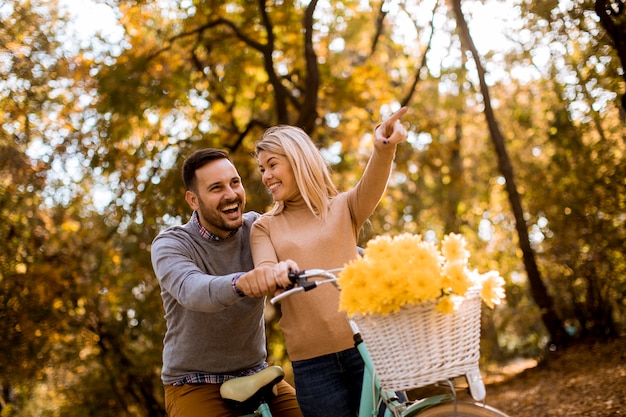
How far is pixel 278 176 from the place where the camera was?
3.06 metres

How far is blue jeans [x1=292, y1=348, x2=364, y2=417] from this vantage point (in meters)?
2.94

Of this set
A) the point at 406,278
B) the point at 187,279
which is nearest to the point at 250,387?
the point at 187,279

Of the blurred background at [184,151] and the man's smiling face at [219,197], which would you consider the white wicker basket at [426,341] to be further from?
the blurred background at [184,151]

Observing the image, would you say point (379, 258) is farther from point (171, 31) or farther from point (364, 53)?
point (364, 53)

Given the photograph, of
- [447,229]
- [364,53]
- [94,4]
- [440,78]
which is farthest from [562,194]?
[94,4]

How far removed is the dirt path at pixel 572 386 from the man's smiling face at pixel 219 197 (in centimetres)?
385

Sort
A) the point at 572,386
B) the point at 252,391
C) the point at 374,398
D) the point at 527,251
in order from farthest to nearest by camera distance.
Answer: the point at 527,251
the point at 572,386
the point at 252,391
the point at 374,398

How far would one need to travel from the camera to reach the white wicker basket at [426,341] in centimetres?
216

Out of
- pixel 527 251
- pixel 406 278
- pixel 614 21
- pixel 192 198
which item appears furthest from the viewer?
pixel 527 251

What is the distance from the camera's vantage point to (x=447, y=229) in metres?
14.0

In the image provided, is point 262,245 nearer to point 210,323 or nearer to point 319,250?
point 319,250

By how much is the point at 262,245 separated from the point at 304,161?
43 centimetres

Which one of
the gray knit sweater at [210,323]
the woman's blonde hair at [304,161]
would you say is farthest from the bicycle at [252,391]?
the woman's blonde hair at [304,161]

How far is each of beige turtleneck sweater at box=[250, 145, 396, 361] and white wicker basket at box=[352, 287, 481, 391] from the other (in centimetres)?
71
